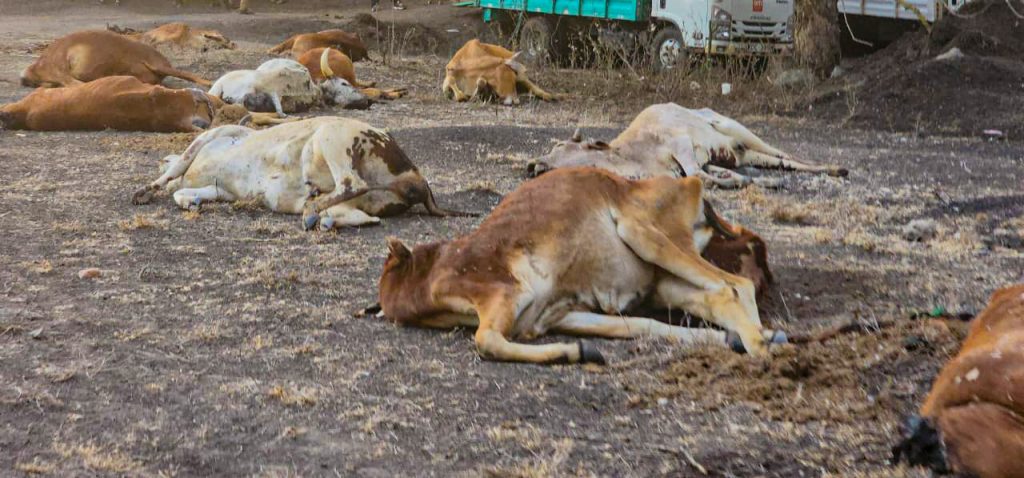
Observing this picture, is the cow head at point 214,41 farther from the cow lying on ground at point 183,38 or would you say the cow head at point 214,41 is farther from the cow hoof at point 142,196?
the cow hoof at point 142,196

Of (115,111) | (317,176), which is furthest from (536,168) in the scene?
(115,111)

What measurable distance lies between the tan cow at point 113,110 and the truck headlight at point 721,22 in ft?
23.3

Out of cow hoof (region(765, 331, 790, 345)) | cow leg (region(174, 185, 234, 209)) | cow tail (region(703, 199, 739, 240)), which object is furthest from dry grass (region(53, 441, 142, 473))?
cow leg (region(174, 185, 234, 209))

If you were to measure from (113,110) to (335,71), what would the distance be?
382 centimetres

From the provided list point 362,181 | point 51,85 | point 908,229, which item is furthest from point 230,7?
point 908,229

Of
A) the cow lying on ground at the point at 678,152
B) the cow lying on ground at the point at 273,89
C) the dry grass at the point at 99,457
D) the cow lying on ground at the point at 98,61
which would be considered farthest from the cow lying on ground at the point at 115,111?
the dry grass at the point at 99,457

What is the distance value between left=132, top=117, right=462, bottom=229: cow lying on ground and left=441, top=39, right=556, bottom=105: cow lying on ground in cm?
669

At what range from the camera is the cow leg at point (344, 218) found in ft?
26.2

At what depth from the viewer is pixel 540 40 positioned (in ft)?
65.6

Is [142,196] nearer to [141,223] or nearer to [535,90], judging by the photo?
[141,223]

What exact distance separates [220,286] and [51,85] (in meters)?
9.73

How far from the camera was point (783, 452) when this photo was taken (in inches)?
150

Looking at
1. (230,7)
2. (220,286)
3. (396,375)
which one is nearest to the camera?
(396,375)

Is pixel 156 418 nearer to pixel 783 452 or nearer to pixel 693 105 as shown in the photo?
pixel 783 452
